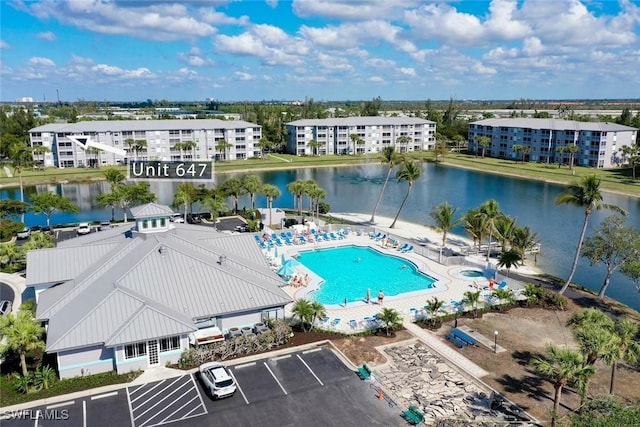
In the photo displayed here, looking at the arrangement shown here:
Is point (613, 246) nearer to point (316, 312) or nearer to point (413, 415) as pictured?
point (316, 312)

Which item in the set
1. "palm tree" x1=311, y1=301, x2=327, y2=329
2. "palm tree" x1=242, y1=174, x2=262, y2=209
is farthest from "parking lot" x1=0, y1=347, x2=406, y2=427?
"palm tree" x1=242, y1=174, x2=262, y2=209

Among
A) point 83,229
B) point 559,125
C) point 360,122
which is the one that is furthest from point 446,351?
point 360,122

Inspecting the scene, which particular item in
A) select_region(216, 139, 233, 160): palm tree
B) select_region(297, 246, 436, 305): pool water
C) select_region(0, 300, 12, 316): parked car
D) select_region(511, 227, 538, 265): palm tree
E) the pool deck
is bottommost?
select_region(297, 246, 436, 305): pool water

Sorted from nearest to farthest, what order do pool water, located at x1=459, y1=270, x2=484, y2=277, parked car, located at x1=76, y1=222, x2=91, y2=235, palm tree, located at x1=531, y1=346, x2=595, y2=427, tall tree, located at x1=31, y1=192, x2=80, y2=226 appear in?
palm tree, located at x1=531, y1=346, x2=595, y2=427 → pool water, located at x1=459, y1=270, x2=484, y2=277 → parked car, located at x1=76, y1=222, x2=91, y2=235 → tall tree, located at x1=31, y1=192, x2=80, y2=226

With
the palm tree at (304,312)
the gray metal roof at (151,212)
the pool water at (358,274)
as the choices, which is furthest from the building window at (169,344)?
the pool water at (358,274)

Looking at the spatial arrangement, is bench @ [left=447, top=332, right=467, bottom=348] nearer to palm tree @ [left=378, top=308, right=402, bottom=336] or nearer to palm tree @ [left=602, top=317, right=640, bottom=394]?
palm tree @ [left=378, top=308, right=402, bottom=336]

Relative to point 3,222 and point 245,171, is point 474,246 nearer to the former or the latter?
point 3,222

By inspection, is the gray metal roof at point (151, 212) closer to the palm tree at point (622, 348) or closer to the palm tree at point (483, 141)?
the palm tree at point (622, 348)
